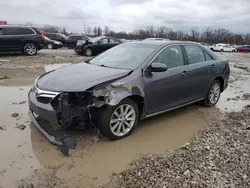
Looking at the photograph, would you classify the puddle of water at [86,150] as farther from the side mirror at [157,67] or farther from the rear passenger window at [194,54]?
the rear passenger window at [194,54]

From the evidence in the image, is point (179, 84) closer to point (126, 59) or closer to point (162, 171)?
point (126, 59)

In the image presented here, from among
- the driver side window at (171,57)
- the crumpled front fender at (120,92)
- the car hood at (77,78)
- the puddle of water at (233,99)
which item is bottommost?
the puddle of water at (233,99)

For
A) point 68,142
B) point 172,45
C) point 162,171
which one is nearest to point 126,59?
point 172,45

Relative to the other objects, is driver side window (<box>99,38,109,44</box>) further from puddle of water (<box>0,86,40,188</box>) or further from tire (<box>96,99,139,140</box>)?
tire (<box>96,99,139,140</box>)

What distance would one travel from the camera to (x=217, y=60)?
19.5 ft

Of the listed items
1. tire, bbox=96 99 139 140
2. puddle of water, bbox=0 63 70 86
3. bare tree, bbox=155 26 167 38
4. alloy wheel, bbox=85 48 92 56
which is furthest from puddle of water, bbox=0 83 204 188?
bare tree, bbox=155 26 167 38

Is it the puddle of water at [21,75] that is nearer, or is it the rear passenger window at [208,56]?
the rear passenger window at [208,56]

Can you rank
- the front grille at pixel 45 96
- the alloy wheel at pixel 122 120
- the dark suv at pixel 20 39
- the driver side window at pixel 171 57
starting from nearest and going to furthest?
the front grille at pixel 45 96 → the alloy wheel at pixel 122 120 → the driver side window at pixel 171 57 → the dark suv at pixel 20 39

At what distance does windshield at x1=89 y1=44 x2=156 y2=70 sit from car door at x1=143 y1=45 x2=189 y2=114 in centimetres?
27

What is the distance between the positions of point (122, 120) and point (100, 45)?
1355 centimetres

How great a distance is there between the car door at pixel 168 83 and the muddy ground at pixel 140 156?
47cm

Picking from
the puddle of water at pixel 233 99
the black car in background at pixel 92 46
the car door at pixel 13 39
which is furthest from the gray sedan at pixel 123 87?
the black car in background at pixel 92 46

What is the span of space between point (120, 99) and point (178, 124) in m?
1.70

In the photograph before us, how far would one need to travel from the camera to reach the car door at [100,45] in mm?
16766
